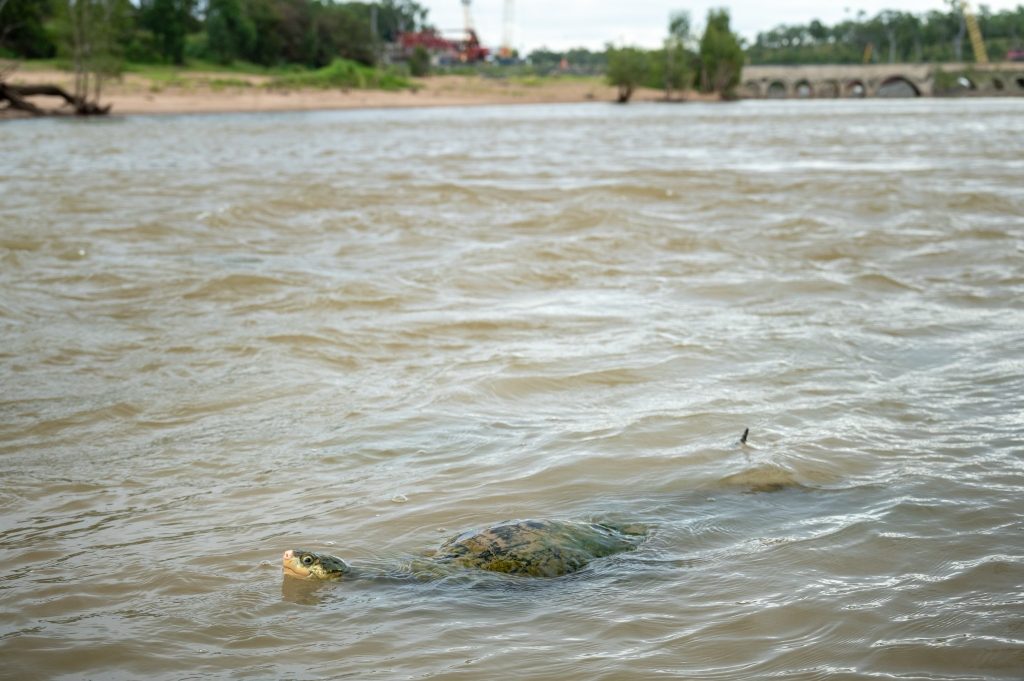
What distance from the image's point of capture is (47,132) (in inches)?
1362

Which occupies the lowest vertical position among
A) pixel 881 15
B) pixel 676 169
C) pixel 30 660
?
pixel 30 660

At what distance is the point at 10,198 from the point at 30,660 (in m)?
14.5

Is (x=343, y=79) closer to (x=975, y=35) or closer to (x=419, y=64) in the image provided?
(x=419, y=64)

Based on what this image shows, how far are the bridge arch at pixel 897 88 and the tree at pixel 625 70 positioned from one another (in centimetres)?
4071

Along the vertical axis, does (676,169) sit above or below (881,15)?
below

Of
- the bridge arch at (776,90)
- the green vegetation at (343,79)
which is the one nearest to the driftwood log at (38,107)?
the green vegetation at (343,79)

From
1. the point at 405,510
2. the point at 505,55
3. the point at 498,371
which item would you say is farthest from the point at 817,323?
the point at 505,55

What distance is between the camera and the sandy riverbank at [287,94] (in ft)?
178

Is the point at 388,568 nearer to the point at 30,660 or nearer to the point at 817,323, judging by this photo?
the point at 30,660

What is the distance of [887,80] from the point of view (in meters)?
115

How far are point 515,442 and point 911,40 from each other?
16993 cm

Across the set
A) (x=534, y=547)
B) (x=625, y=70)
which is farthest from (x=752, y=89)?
(x=534, y=547)

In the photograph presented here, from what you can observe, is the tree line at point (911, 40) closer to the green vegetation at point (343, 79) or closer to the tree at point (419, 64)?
the tree at point (419, 64)

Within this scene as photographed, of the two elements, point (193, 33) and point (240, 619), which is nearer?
point (240, 619)
